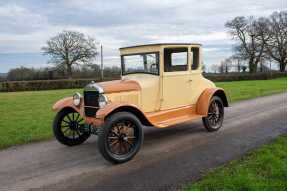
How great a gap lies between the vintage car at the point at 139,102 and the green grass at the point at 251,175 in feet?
5.28

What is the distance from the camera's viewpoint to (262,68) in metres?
54.0

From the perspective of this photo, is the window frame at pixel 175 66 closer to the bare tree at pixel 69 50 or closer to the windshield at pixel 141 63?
the windshield at pixel 141 63

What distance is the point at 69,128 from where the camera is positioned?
690 cm

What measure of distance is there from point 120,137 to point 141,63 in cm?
198

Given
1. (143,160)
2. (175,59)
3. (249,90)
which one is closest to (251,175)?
(143,160)

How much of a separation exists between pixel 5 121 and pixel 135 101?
16.8ft

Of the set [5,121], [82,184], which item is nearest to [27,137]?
[5,121]

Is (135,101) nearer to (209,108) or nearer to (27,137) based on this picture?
(209,108)

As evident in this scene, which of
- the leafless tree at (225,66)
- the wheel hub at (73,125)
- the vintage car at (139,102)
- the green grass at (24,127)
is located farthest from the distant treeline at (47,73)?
the wheel hub at (73,125)

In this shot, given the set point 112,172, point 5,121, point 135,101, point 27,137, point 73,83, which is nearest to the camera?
point 112,172

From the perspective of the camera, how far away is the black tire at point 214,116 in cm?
775

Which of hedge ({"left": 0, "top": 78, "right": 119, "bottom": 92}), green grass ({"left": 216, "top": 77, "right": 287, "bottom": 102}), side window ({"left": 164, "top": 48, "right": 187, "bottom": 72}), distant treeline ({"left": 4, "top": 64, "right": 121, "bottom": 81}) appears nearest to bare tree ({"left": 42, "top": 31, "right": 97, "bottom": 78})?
distant treeline ({"left": 4, "top": 64, "right": 121, "bottom": 81})

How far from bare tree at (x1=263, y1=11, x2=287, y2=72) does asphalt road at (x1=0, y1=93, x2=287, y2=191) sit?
4765 centimetres

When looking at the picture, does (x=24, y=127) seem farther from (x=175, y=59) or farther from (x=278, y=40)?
(x=278, y=40)
